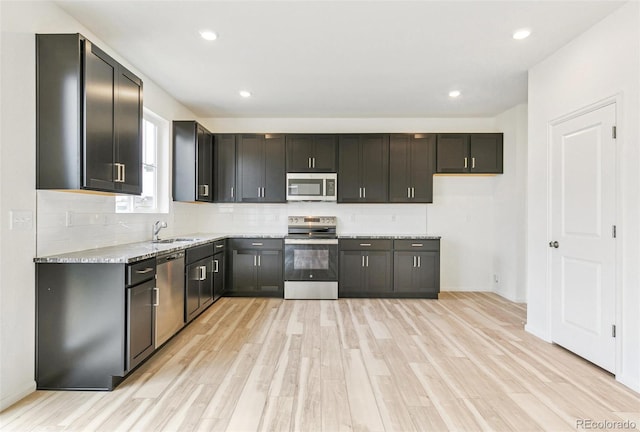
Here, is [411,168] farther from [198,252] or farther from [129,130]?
[129,130]

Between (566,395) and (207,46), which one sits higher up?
(207,46)

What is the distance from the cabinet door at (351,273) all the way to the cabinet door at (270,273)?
2.88 ft

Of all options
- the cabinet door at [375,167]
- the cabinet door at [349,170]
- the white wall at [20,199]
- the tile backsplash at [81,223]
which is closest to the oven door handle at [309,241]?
the cabinet door at [349,170]

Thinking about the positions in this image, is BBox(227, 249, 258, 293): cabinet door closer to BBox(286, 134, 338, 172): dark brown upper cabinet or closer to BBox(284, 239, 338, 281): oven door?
BBox(284, 239, 338, 281): oven door

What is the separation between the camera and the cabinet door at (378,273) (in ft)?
15.9

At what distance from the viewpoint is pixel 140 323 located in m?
2.50

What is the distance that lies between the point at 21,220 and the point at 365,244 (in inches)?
147

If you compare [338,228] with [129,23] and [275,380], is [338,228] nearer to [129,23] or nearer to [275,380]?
[275,380]

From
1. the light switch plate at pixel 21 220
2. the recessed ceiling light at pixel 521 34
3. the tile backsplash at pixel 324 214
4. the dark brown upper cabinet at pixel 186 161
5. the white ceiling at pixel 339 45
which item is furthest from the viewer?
the tile backsplash at pixel 324 214

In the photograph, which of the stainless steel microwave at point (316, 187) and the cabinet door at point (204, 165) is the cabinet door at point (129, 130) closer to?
the cabinet door at point (204, 165)

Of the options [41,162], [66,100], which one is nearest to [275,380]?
[41,162]

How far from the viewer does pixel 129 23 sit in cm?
265

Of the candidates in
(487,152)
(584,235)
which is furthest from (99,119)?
(487,152)

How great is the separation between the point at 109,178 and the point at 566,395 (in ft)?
11.6
